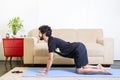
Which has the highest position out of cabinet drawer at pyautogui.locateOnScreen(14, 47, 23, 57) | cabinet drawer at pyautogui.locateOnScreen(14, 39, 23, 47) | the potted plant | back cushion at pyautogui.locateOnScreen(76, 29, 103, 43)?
the potted plant

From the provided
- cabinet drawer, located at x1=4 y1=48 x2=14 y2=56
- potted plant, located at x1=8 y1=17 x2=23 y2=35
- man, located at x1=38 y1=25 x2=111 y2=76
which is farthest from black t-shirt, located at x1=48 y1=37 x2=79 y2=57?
potted plant, located at x1=8 y1=17 x2=23 y2=35

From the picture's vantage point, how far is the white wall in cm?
582

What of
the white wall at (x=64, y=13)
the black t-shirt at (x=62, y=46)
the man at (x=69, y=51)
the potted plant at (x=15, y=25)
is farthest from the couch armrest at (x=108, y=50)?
the potted plant at (x=15, y=25)

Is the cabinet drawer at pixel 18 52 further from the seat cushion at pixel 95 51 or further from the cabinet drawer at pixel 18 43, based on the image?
the seat cushion at pixel 95 51

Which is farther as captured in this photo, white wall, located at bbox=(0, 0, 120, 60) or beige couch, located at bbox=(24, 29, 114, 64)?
white wall, located at bbox=(0, 0, 120, 60)

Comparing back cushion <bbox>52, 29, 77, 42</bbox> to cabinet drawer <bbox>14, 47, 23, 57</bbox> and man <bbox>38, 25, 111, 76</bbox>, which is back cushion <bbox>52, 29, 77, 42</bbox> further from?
man <bbox>38, 25, 111, 76</bbox>

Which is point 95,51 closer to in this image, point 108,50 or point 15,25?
point 108,50

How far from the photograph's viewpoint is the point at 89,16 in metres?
5.86

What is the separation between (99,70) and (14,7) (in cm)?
289

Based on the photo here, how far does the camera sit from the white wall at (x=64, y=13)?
582 centimetres

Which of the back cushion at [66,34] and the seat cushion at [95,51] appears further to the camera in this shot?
the back cushion at [66,34]

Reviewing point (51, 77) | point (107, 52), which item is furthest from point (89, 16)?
point (51, 77)

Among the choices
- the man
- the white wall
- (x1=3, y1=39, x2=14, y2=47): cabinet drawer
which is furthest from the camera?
the white wall

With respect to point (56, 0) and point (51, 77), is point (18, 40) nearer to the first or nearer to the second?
point (56, 0)
